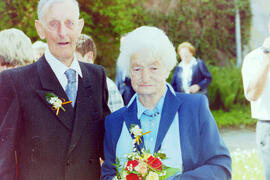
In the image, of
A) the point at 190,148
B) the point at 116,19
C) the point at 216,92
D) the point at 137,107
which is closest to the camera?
the point at 190,148

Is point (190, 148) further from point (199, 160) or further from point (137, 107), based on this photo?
point (137, 107)

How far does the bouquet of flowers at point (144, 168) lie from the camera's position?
2.05 m

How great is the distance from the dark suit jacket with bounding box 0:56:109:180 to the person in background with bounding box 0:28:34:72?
3.29 ft

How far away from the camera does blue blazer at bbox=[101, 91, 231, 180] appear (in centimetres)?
222

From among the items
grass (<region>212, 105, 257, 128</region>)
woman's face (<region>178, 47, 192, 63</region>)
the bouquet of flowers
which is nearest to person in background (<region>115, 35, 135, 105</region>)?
woman's face (<region>178, 47, 192, 63</region>)

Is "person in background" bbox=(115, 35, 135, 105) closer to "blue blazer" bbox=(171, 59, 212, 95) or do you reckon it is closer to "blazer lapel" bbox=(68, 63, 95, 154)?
"blue blazer" bbox=(171, 59, 212, 95)

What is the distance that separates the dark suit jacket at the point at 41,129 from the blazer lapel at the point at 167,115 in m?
0.51

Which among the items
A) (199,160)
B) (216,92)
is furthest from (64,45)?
(216,92)

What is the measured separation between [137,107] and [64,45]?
0.66 m

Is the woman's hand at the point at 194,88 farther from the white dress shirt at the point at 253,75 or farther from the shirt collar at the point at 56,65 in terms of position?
the shirt collar at the point at 56,65

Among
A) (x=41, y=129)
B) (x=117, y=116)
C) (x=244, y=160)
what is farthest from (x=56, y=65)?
(x=244, y=160)

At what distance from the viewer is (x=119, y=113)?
2439 mm

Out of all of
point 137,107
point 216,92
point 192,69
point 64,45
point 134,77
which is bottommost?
point 216,92

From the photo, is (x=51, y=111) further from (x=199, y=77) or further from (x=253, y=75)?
(x=199, y=77)
